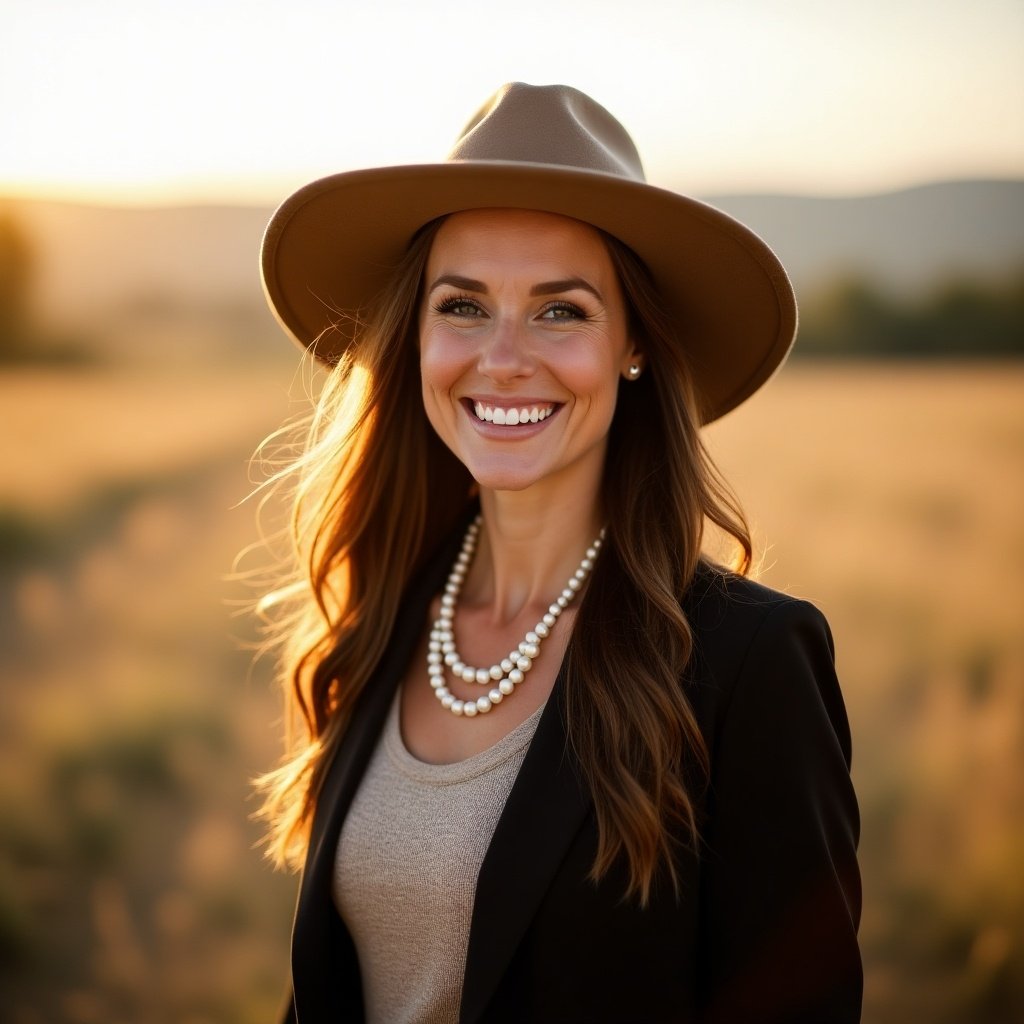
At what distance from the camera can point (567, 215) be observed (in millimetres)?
2057

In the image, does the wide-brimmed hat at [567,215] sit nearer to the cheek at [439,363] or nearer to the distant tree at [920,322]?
the cheek at [439,363]

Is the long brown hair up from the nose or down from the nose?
down

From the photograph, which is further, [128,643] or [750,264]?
[128,643]

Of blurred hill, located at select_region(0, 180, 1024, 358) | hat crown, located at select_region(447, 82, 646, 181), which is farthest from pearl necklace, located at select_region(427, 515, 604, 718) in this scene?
blurred hill, located at select_region(0, 180, 1024, 358)

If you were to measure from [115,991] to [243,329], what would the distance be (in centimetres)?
548

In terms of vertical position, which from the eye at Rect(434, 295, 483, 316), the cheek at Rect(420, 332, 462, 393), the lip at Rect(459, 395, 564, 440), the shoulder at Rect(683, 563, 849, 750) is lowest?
the shoulder at Rect(683, 563, 849, 750)

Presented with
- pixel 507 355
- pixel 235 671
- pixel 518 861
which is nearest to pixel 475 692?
pixel 518 861

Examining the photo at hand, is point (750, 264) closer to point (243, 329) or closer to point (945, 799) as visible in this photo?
point (945, 799)

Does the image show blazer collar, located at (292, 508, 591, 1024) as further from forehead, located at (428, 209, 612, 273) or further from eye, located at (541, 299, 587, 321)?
forehead, located at (428, 209, 612, 273)

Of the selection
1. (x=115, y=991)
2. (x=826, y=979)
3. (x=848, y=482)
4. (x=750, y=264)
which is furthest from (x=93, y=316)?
(x=826, y=979)

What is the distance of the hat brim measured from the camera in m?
1.96

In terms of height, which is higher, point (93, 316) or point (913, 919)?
point (93, 316)

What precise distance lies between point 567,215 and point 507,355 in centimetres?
31

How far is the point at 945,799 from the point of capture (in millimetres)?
5797
